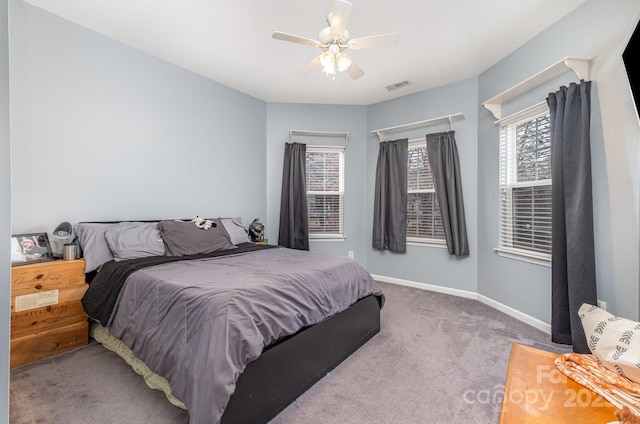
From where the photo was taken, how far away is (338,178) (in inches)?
173

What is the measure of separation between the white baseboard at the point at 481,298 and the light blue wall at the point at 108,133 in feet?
8.15

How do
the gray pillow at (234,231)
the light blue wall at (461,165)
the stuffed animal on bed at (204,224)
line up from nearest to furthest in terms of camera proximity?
the stuffed animal on bed at (204,224), the gray pillow at (234,231), the light blue wall at (461,165)

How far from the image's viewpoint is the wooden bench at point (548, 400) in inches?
34.9

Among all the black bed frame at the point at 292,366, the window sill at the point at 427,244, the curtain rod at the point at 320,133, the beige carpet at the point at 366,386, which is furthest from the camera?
the curtain rod at the point at 320,133

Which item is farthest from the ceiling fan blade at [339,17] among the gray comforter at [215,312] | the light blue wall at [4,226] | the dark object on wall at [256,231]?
the dark object on wall at [256,231]

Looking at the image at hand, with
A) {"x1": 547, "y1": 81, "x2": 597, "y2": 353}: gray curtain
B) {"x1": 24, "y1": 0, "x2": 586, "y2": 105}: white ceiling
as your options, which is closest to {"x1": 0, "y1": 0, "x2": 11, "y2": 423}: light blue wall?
{"x1": 24, "y1": 0, "x2": 586, "y2": 105}: white ceiling

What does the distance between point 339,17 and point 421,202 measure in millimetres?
2713

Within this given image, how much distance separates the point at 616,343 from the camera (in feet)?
3.87

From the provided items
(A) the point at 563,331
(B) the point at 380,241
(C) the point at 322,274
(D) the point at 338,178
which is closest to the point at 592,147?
(A) the point at 563,331

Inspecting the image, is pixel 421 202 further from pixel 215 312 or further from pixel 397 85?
pixel 215 312

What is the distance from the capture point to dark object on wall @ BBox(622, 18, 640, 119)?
151 cm

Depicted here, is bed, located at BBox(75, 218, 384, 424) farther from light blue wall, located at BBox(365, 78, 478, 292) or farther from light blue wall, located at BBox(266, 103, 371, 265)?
light blue wall, located at BBox(266, 103, 371, 265)

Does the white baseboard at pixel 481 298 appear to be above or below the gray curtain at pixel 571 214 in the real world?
below

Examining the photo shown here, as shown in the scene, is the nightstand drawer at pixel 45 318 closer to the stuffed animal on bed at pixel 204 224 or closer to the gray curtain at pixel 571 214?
the stuffed animal on bed at pixel 204 224
